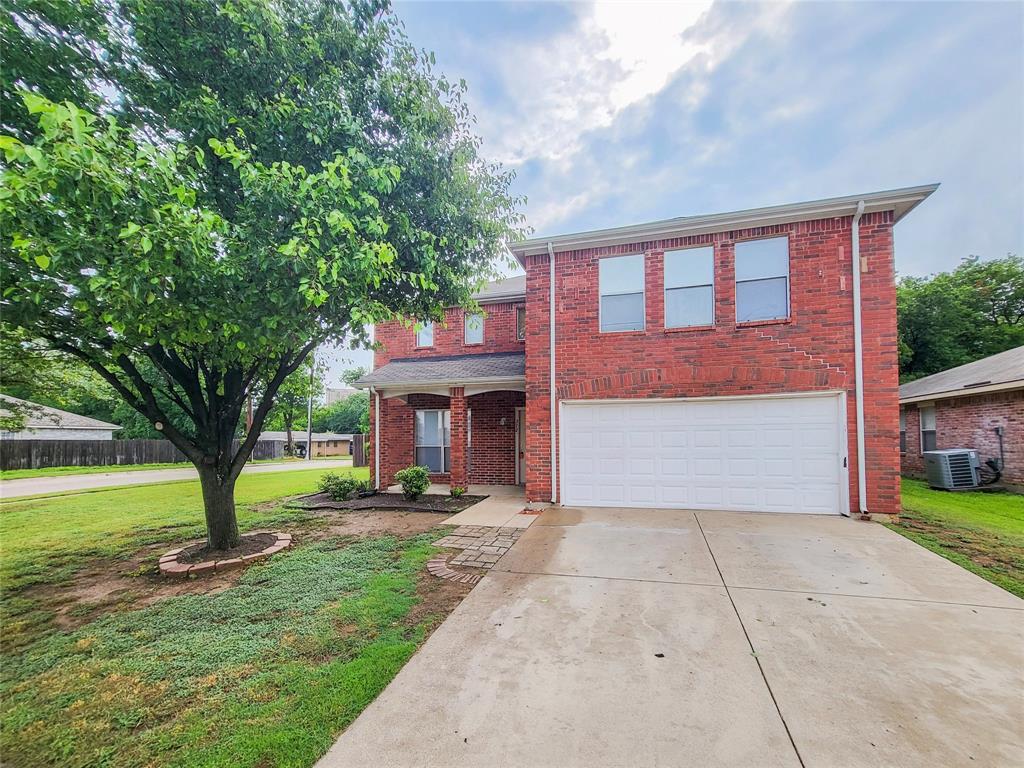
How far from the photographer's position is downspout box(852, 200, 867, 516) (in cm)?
726

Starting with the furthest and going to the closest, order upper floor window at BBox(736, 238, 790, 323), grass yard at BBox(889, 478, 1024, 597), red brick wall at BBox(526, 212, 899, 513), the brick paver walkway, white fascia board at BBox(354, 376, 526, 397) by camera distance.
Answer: white fascia board at BBox(354, 376, 526, 397), upper floor window at BBox(736, 238, 790, 323), red brick wall at BBox(526, 212, 899, 513), the brick paver walkway, grass yard at BBox(889, 478, 1024, 597)

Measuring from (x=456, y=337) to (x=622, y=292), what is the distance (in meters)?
5.57

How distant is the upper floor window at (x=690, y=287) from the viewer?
8.12 m

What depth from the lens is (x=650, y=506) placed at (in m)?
8.23

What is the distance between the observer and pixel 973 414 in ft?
36.8

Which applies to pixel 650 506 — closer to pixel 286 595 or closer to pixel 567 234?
pixel 567 234

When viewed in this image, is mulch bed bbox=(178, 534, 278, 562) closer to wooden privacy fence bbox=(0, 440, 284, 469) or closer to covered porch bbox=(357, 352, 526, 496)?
covered porch bbox=(357, 352, 526, 496)

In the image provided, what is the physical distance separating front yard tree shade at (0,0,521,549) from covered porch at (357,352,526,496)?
14.5ft

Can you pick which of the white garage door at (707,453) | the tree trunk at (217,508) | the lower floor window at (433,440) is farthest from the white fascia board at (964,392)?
the tree trunk at (217,508)

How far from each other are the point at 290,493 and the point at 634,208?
1827 centimetres

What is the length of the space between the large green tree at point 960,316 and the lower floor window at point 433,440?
21833 mm

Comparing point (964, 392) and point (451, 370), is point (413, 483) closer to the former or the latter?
point (451, 370)

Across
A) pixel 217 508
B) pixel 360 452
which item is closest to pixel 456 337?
pixel 217 508

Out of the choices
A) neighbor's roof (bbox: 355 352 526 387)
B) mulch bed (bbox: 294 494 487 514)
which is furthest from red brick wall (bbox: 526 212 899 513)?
mulch bed (bbox: 294 494 487 514)
